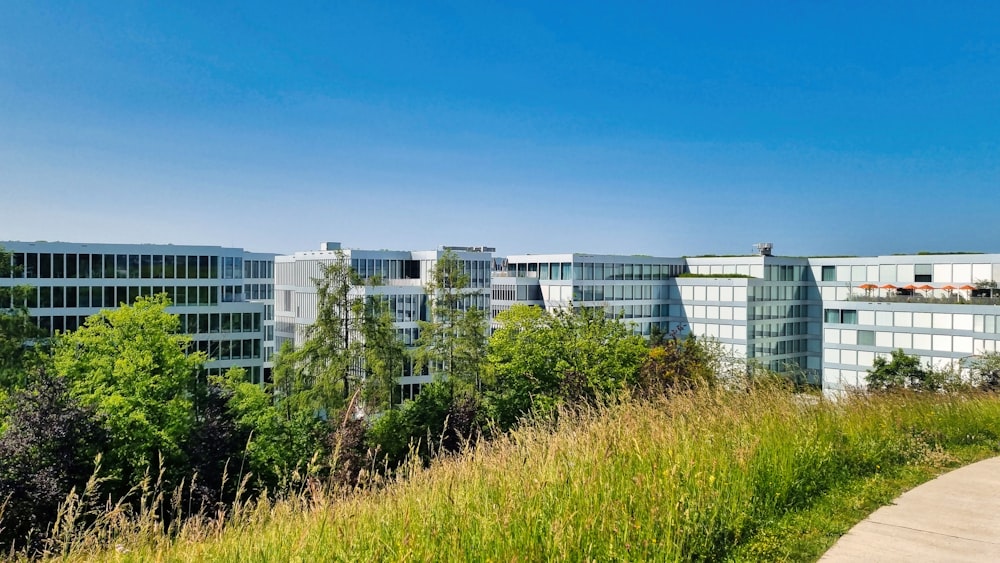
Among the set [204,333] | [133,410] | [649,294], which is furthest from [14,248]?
[649,294]

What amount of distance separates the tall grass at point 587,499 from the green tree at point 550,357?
24289 millimetres

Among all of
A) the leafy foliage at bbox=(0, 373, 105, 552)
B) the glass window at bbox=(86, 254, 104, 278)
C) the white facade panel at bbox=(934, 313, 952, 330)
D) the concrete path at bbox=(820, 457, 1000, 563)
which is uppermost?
the glass window at bbox=(86, 254, 104, 278)

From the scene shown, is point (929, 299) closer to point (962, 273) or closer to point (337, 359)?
point (962, 273)

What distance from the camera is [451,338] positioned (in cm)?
3719

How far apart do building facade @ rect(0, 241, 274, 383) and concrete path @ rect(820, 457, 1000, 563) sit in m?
50.1

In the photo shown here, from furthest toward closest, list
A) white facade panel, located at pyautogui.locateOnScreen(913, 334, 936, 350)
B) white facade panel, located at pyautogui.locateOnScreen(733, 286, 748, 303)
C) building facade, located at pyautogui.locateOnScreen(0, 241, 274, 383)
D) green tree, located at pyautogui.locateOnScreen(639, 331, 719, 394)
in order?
white facade panel, located at pyautogui.locateOnScreen(733, 286, 748, 303)
white facade panel, located at pyautogui.locateOnScreen(913, 334, 936, 350)
building facade, located at pyautogui.locateOnScreen(0, 241, 274, 383)
green tree, located at pyautogui.locateOnScreen(639, 331, 719, 394)

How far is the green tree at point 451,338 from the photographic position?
36.8m

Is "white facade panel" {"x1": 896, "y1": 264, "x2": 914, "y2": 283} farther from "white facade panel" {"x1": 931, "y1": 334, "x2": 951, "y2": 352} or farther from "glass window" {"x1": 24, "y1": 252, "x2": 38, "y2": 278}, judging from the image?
"glass window" {"x1": 24, "y1": 252, "x2": 38, "y2": 278}

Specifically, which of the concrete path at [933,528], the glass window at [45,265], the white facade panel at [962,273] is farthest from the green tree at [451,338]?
the white facade panel at [962,273]

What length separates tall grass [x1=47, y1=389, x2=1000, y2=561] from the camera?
512 centimetres

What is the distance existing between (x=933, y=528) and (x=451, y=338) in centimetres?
3167

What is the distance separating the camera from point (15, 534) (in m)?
21.0

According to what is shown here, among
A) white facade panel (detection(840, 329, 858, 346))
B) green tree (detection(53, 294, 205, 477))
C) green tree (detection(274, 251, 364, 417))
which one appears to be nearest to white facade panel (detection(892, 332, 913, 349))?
white facade panel (detection(840, 329, 858, 346))

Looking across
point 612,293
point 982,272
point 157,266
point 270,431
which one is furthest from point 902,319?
point 157,266
